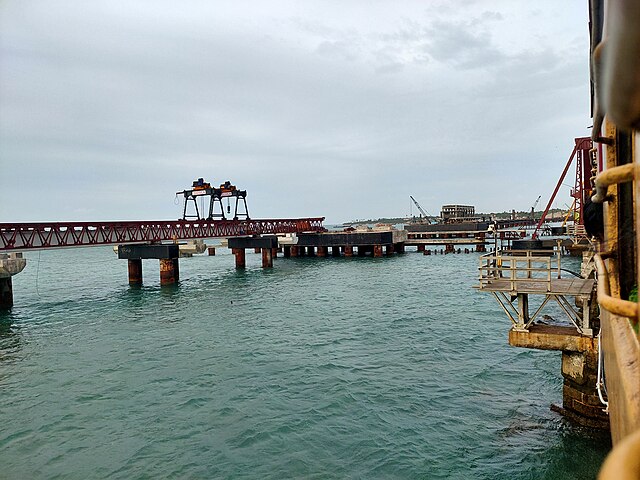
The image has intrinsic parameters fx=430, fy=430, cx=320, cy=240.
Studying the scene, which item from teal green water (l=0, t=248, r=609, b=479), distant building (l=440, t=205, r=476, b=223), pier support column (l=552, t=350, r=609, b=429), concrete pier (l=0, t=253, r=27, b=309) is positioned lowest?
teal green water (l=0, t=248, r=609, b=479)

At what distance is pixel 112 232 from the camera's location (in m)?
42.8

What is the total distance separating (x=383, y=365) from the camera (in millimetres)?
17422

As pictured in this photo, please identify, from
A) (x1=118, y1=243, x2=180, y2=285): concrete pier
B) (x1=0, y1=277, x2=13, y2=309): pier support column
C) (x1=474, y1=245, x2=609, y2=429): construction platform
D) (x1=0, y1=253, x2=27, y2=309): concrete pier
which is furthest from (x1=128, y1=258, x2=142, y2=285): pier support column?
(x1=474, y1=245, x2=609, y2=429): construction platform

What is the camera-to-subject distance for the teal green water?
420 inches

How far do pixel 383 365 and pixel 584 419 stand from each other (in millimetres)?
7415

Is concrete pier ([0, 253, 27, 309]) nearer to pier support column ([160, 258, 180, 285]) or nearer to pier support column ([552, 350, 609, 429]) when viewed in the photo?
pier support column ([160, 258, 180, 285])

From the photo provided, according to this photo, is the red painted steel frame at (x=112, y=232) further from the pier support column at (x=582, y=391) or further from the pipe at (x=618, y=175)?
the pipe at (x=618, y=175)

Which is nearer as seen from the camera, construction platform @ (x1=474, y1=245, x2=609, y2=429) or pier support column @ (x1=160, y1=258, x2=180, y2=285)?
construction platform @ (x1=474, y1=245, x2=609, y2=429)

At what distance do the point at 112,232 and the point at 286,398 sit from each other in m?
34.9

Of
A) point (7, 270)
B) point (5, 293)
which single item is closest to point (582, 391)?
point (7, 270)

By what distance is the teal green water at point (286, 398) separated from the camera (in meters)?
10.7

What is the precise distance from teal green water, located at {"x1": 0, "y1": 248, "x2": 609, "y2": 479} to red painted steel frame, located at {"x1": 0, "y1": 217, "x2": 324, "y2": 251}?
25.4ft

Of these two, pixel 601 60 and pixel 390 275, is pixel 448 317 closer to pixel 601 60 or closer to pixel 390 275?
pixel 390 275

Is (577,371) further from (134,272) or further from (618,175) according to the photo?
(134,272)
